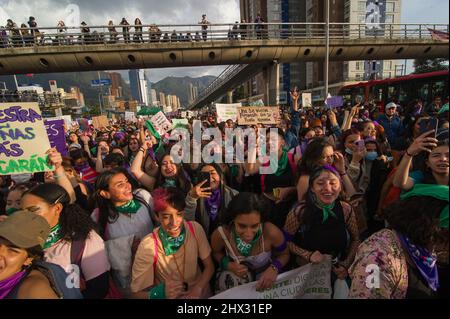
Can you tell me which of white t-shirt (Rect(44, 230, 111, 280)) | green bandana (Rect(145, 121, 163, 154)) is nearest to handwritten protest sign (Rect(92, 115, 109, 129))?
green bandana (Rect(145, 121, 163, 154))

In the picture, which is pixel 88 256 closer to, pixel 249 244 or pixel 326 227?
pixel 249 244

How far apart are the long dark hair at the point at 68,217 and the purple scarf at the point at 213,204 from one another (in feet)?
3.81

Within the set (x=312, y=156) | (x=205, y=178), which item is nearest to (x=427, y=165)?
(x=312, y=156)

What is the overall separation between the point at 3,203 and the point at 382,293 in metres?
4.09

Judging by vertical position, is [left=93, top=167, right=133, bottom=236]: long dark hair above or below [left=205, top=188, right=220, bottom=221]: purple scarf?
above

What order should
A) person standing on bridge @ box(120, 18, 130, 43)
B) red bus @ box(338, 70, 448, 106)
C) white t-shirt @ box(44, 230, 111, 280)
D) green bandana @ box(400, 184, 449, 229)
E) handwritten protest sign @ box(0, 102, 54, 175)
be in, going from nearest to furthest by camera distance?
green bandana @ box(400, 184, 449, 229), white t-shirt @ box(44, 230, 111, 280), handwritten protest sign @ box(0, 102, 54, 175), red bus @ box(338, 70, 448, 106), person standing on bridge @ box(120, 18, 130, 43)

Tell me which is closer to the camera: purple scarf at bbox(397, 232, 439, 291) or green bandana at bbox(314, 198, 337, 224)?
purple scarf at bbox(397, 232, 439, 291)

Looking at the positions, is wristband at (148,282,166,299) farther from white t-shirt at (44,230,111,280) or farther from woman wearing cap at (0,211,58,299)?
woman wearing cap at (0,211,58,299)

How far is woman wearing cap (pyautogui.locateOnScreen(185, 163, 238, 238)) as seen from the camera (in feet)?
8.61

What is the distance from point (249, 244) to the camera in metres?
2.15

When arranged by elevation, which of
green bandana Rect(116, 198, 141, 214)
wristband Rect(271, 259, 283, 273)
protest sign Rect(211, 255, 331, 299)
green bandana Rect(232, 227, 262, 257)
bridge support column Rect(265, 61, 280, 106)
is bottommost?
protest sign Rect(211, 255, 331, 299)

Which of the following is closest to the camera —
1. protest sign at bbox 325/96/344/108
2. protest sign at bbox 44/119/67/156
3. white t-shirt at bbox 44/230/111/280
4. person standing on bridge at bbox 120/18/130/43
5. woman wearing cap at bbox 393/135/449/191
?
white t-shirt at bbox 44/230/111/280

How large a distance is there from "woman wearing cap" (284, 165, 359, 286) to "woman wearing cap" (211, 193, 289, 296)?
0.19 m

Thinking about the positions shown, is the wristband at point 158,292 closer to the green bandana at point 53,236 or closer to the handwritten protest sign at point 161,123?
the green bandana at point 53,236
